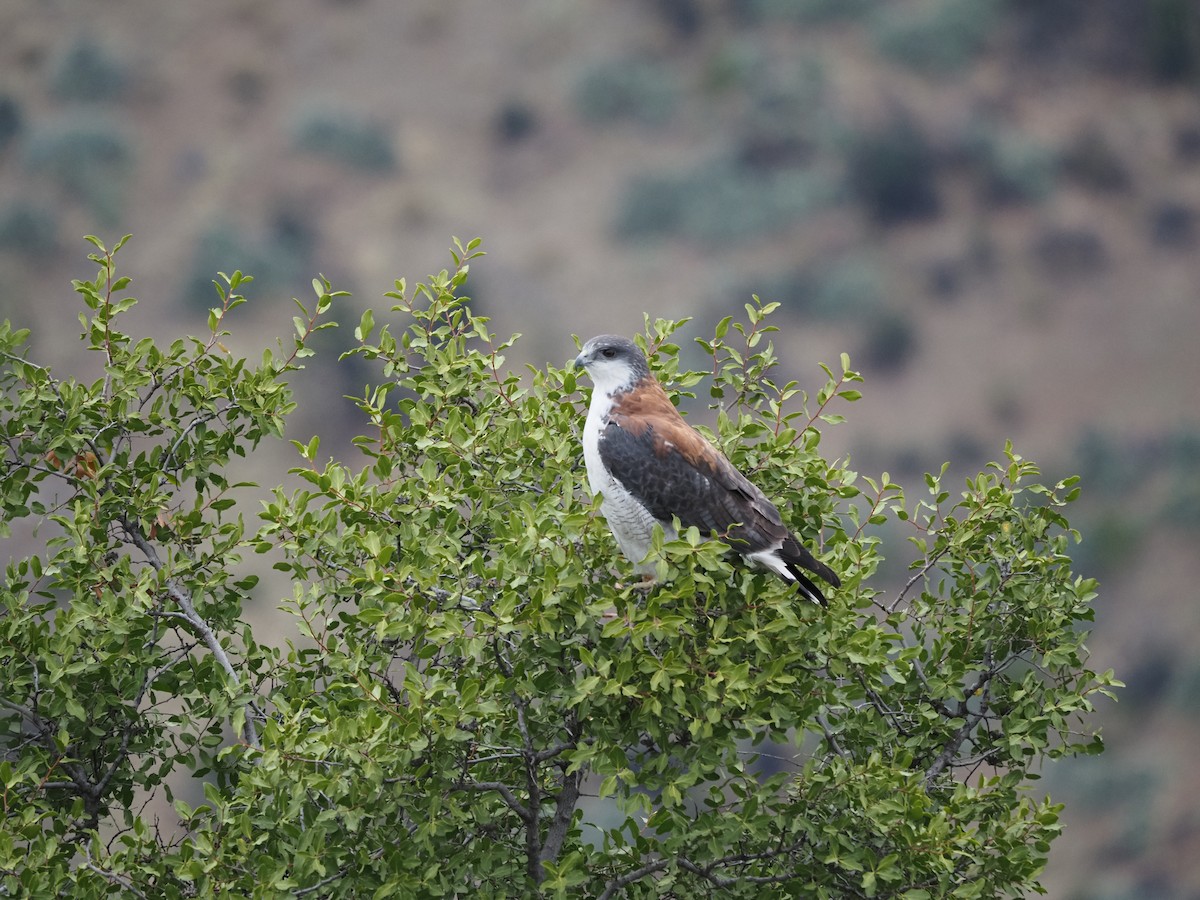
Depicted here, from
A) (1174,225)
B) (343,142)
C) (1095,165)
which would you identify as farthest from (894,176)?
(343,142)

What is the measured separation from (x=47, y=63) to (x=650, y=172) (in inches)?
963

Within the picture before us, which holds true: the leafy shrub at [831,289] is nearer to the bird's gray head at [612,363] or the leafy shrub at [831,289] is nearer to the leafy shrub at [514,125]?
the leafy shrub at [514,125]

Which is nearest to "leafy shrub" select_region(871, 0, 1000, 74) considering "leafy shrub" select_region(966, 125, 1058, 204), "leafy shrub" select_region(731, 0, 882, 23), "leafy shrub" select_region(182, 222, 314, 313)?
"leafy shrub" select_region(731, 0, 882, 23)

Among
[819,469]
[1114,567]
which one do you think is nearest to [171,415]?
[819,469]

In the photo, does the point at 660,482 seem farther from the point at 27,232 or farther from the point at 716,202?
the point at 716,202

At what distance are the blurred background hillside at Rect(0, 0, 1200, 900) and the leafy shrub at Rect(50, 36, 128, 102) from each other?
0.11m

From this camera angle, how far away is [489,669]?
7363 mm

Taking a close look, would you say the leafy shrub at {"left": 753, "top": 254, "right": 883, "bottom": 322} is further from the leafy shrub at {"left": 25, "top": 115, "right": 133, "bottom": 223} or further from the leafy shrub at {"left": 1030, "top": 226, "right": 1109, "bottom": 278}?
the leafy shrub at {"left": 25, "top": 115, "right": 133, "bottom": 223}

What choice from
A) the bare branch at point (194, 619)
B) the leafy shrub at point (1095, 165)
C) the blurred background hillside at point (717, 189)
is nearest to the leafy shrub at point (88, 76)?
the blurred background hillside at point (717, 189)

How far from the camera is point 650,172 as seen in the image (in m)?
58.5

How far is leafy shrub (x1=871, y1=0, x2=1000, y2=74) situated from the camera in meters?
61.2

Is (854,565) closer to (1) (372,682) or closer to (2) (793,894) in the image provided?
(2) (793,894)

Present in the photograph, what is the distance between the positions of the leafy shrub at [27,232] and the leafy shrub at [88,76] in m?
7.63

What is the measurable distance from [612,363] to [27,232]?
160 ft
